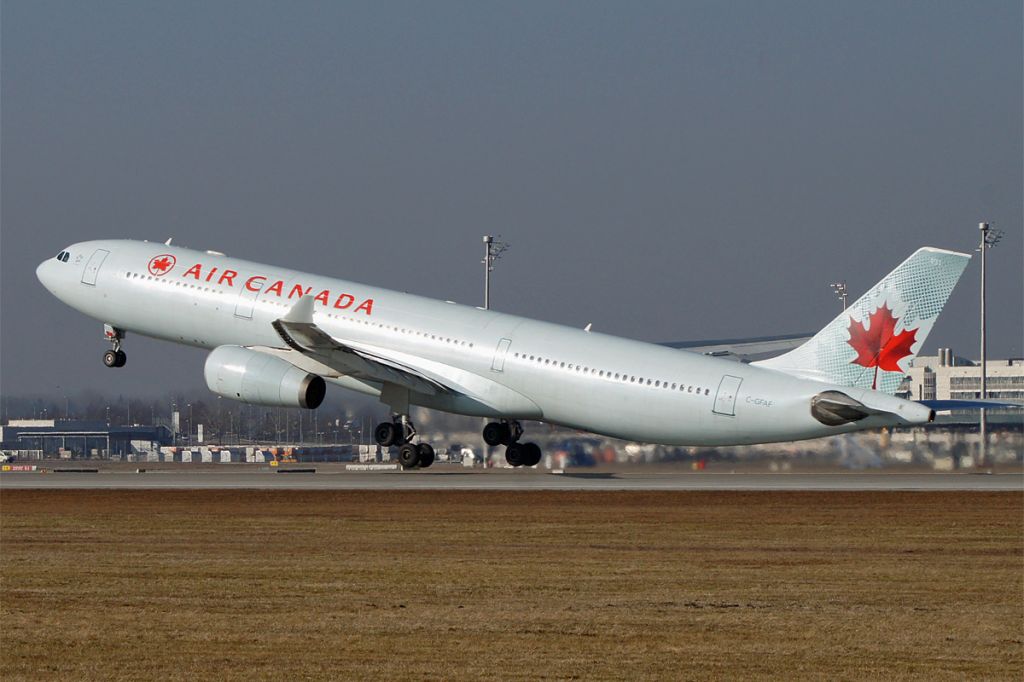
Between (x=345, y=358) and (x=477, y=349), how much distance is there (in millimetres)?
4583

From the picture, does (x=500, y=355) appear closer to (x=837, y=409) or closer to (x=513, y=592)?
(x=837, y=409)

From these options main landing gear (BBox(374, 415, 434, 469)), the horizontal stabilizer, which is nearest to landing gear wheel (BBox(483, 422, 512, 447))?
main landing gear (BBox(374, 415, 434, 469))

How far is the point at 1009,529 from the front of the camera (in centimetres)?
3253

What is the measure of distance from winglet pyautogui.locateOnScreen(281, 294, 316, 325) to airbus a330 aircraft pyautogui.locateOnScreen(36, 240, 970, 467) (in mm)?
66

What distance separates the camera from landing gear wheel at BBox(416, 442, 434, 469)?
2101 inches

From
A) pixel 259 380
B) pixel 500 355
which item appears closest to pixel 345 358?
pixel 259 380

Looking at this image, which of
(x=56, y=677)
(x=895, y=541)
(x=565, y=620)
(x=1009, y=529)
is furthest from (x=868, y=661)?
(x=1009, y=529)

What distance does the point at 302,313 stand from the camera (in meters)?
48.4

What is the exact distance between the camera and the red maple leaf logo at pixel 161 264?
55.0m

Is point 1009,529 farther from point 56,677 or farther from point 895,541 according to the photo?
point 56,677

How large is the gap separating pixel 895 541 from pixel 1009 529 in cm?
403

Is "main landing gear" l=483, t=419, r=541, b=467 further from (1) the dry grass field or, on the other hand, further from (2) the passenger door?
(2) the passenger door

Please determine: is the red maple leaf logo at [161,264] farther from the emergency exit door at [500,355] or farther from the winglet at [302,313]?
the emergency exit door at [500,355]

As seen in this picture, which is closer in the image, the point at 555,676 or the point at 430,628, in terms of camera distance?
the point at 555,676
